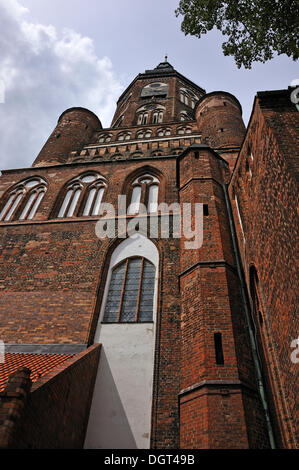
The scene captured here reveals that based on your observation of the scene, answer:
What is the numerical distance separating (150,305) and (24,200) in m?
6.62

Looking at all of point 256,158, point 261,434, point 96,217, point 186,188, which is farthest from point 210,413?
point 96,217

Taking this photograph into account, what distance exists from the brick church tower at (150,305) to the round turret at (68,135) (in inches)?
103

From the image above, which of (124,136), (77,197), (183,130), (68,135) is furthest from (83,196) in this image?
(183,130)

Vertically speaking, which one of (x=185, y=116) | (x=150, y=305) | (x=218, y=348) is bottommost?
(x=218, y=348)

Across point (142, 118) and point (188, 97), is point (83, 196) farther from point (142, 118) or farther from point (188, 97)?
point (188, 97)

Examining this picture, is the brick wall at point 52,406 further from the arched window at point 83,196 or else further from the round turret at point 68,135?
the round turret at point 68,135

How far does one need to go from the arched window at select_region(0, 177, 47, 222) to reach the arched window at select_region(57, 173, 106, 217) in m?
1.03

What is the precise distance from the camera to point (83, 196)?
1137 cm

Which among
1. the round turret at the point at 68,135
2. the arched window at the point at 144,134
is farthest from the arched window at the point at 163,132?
the round turret at the point at 68,135

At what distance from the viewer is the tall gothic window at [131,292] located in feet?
25.3

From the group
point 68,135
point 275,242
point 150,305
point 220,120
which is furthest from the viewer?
point 68,135

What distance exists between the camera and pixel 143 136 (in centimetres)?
1688

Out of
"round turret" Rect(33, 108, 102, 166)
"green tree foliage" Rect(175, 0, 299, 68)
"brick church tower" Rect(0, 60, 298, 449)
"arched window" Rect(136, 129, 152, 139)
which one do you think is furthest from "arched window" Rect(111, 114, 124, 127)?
"green tree foliage" Rect(175, 0, 299, 68)

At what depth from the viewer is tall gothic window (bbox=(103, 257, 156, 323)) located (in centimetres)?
771
